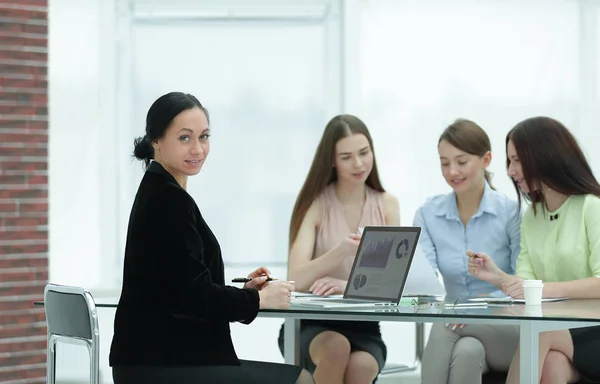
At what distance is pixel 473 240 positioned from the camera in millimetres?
3643

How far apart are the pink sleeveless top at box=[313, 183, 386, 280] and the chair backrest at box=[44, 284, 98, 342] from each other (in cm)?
123

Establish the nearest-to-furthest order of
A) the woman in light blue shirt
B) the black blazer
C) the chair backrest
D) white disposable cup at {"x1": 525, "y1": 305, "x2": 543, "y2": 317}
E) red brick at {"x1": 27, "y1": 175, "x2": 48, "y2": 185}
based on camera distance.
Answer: the black blazer, white disposable cup at {"x1": 525, "y1": 305, "x2": 543, "y2": 317}, the chair backrest, the woman in light blue shirt, red brick at {"x1": 27, "y1": 175, "x2": 48, "y2": 185}

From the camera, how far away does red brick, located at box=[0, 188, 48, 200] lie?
4.90 meters

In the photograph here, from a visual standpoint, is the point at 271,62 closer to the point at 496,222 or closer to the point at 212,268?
the point at 496,222

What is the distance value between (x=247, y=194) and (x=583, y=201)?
8.16 ft

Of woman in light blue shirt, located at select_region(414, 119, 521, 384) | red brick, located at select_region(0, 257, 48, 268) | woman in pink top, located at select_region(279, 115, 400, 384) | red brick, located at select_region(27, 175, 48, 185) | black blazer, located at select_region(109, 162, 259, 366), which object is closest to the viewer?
black blazer, located at select_region(109, 162, 259, 366)

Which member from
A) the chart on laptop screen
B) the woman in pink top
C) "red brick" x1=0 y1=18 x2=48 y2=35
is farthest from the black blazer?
"red brick" x1=0 y1=18 x2=48 y2=35

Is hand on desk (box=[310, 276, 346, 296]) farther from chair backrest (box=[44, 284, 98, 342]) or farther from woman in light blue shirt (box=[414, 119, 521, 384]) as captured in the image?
chair backrest (box=[44, 284, 98, 342])

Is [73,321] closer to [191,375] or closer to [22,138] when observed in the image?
[191,375]

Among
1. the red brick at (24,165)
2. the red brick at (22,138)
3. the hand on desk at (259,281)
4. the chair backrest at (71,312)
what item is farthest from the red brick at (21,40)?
the hand on desk at (259,281)

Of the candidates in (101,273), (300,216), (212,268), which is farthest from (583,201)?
(101,273)

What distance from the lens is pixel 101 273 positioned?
5289 millimetres

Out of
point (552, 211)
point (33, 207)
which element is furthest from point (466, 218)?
point (33, 207)

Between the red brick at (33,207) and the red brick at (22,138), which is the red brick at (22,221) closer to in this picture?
the red brick at (33,207)
